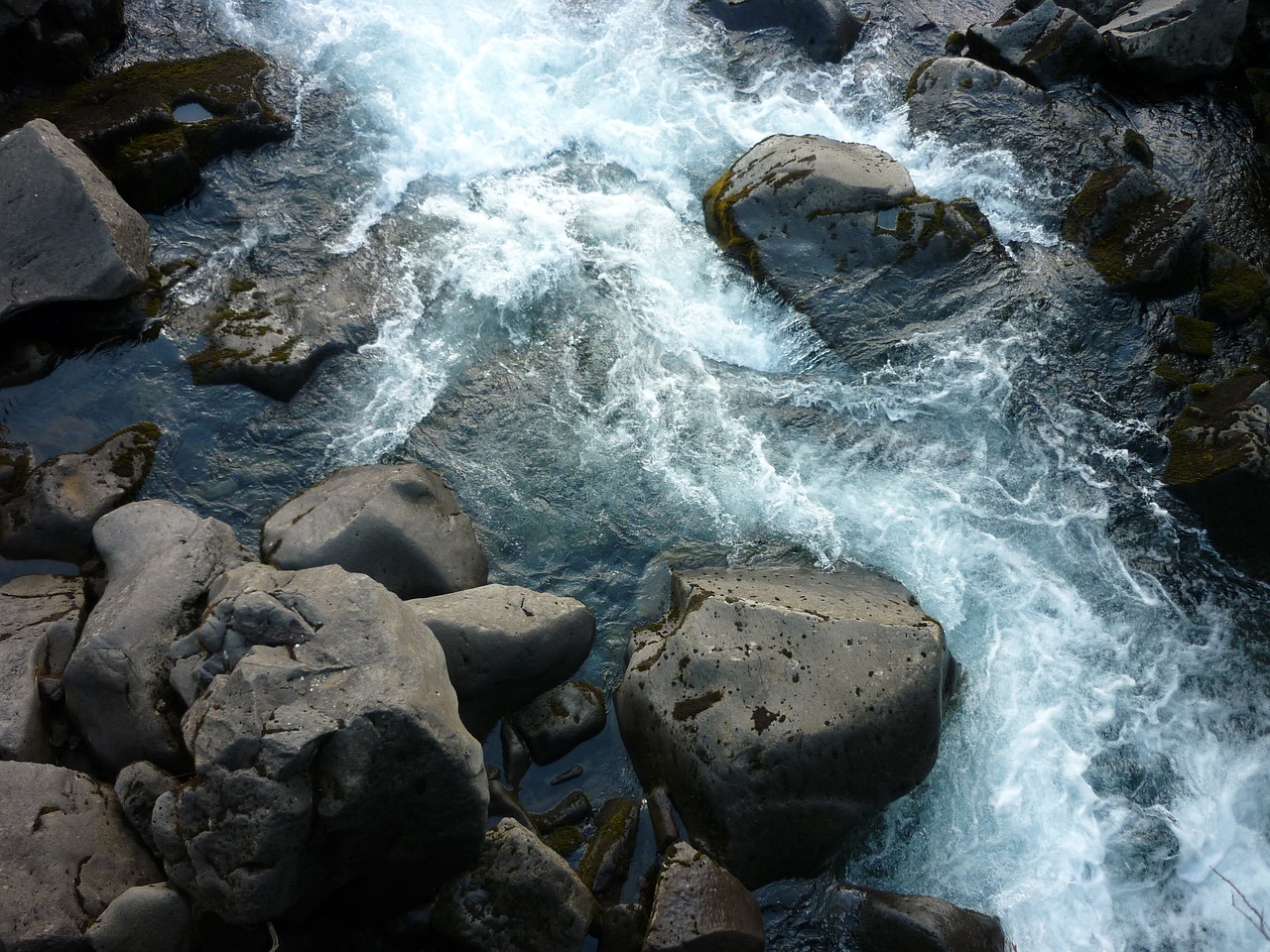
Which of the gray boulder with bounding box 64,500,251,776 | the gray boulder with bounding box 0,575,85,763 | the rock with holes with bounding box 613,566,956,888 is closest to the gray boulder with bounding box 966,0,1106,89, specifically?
the rock with holes with bounding box 613,566,956,888

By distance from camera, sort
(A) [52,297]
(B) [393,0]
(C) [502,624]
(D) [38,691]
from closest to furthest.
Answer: (D) [38,691] → (C) [502,624] → (A) [52,297] → (B) [393,0]

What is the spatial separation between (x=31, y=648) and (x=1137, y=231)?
12.8 m

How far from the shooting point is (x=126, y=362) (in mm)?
9328

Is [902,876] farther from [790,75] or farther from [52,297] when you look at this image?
[790,75]

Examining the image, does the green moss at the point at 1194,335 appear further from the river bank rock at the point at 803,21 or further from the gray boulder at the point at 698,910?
the gray boulder at the point at 698,910

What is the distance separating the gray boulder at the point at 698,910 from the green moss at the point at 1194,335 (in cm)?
838

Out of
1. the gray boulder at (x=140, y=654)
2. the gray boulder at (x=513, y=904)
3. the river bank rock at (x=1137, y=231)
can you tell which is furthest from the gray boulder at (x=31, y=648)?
the river bank rock at (x=1137, y=231)

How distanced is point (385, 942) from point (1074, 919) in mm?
5527

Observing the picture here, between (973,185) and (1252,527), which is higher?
(973,185)

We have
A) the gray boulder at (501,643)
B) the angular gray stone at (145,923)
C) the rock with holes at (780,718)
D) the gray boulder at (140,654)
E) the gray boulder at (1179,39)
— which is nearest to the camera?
the angular gray stone at (145,923)

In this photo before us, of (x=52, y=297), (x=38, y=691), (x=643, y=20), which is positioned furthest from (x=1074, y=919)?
(x=643, y=20)

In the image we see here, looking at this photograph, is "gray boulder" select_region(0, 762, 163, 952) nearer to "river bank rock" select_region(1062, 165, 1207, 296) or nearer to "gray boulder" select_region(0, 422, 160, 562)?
"gray boulder" select_region(0, 422, 160, 562)

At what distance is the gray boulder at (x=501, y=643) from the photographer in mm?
7219

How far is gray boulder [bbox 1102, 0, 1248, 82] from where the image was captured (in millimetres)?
13148
